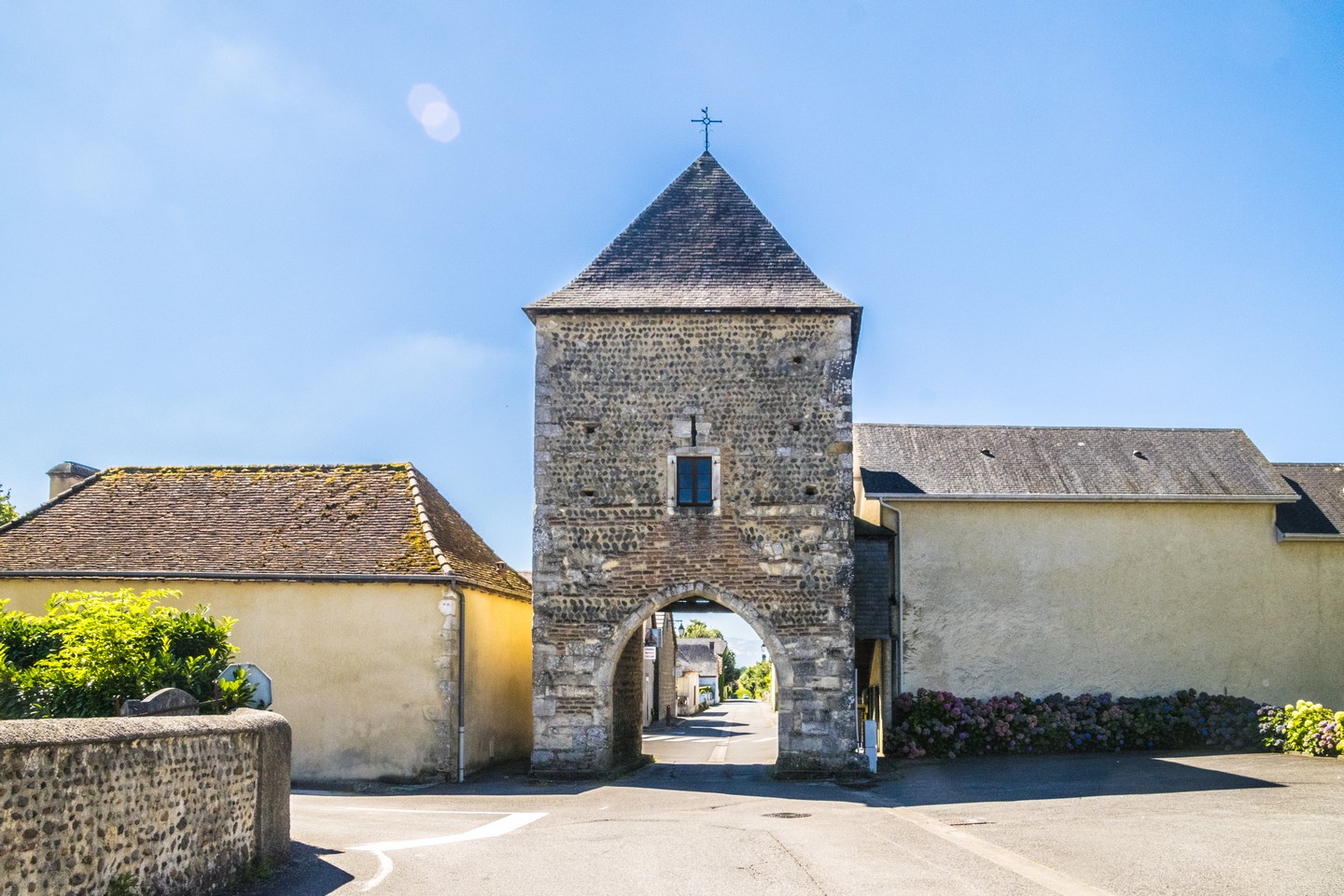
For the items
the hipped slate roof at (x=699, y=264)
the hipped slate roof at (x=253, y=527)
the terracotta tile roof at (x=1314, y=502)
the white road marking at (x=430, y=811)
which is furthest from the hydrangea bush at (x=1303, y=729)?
the hipped slate roof at (x=253, y=527)

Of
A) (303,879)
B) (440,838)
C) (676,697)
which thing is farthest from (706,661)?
(303,879)

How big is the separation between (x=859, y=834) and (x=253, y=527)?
11.4 metres

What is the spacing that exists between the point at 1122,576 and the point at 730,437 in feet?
27.6

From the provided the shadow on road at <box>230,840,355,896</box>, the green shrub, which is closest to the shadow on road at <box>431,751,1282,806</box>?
the green shrub

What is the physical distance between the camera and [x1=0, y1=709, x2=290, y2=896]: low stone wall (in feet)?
18.5

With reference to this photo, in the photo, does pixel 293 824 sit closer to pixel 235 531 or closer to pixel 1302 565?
pixel 235 531

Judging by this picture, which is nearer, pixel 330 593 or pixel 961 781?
pixel 961 781

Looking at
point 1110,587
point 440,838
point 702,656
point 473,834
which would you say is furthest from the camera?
point 702,656

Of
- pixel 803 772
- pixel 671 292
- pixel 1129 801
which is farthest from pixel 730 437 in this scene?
pixel 1129 801

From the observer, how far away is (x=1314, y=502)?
22.0m

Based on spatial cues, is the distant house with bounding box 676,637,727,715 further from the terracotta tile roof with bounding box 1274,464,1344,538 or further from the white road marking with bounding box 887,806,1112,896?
the white road marking with bounding box 887,806,1112,896

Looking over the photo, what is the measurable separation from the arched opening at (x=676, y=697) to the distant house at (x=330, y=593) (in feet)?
7.26

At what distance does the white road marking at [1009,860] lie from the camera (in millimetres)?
7676

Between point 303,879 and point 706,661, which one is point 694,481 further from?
point 706,661
